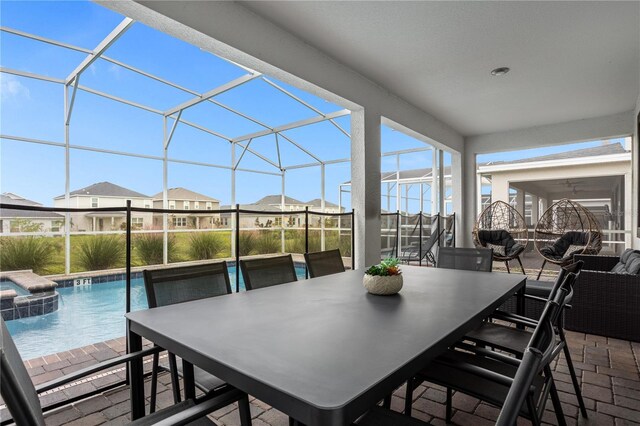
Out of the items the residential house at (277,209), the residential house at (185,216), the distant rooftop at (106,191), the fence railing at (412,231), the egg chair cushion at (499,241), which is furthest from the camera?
the residential house at (277,209)

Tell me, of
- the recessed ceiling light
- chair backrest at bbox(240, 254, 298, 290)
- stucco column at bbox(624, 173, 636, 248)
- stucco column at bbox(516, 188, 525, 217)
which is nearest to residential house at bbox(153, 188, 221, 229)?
chair backrest at bbox(240, 254, 298, 290)

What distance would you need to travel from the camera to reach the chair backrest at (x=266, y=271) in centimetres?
209

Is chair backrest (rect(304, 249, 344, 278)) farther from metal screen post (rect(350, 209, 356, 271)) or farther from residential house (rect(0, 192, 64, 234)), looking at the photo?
residential house (rect(0, 192, 64, 234))

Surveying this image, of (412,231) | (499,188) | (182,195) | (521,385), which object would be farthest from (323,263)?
(499,188)

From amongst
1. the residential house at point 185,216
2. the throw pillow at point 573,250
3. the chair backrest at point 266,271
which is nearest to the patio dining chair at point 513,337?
the chair backrest at point 266,271

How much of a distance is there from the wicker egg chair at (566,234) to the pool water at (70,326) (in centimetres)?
513

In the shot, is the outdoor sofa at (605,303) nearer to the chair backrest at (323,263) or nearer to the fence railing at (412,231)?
the chair backrest at (323,263)

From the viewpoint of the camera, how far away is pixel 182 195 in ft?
27.2

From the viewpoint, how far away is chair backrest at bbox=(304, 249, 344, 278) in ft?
8.34

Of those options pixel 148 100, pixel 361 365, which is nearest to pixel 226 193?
pixel 148 100

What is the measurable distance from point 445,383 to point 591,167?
27.4 feet

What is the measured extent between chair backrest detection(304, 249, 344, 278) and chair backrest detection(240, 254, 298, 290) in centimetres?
20

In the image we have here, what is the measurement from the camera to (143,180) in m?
7.72

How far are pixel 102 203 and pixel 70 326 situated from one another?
3.31m
